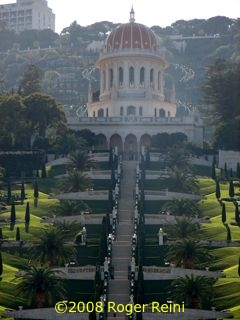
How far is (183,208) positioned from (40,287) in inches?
1001

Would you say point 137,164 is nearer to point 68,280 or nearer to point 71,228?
point 71,228

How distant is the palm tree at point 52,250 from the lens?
62562 mm

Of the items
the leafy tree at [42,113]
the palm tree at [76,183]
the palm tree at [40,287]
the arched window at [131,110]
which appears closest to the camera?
the palm tree at [40,287]

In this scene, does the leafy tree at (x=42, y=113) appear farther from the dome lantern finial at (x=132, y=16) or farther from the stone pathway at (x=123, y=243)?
the dome lantern finial at (x=132, y=16)

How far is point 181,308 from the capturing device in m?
53.2

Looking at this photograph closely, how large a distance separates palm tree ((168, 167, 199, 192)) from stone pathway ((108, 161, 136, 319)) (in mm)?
4305

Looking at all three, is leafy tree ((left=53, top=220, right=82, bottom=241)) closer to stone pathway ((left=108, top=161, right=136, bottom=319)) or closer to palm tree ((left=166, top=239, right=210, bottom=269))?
stone pathway ((left=108, top=161, right=136, bottom=319))

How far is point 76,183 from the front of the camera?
286 ft

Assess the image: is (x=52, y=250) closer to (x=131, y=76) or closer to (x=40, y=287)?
(x=40, y=287)

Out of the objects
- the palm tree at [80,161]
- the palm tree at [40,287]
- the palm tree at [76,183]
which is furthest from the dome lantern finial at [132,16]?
the palm tree at [40,287]

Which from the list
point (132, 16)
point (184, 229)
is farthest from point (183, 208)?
point (132, 16)

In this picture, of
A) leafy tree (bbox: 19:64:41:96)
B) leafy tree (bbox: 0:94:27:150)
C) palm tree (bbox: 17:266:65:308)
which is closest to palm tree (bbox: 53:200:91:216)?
palm tree (bbox: 17:266:65:308)

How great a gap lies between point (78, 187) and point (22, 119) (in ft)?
77.9

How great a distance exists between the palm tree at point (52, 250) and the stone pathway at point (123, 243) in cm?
392
